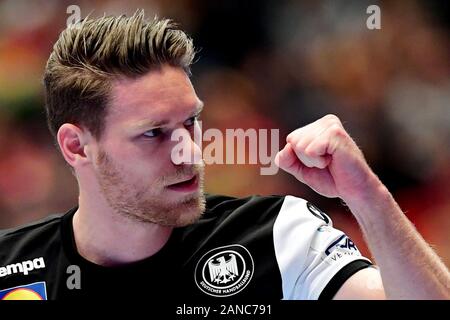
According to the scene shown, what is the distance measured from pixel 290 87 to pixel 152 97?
594mm

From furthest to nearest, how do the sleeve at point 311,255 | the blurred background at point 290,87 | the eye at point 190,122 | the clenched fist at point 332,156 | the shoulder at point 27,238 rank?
the blurred background at point 290,87 < the shoulder at point 27,238 < the eye at point 190,122 < the sleeve at point 311,255 < the clenched fist at point 332,156

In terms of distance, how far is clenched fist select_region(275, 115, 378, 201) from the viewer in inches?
50.8

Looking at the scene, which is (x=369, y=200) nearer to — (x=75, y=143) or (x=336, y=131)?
(x=336, y=131)

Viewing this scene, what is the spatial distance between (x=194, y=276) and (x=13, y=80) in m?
0.92

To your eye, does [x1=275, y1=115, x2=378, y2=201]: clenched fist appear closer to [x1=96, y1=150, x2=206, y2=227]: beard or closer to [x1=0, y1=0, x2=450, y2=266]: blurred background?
[x1=96, y1=150, x2=206, y2=227]: beard

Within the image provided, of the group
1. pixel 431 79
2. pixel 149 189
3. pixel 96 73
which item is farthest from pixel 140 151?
pixel 431 79

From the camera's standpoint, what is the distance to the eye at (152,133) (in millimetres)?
1713

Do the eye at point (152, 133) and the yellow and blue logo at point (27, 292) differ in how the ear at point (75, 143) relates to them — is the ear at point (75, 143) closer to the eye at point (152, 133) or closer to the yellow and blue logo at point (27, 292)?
the eye at point (152, 133)

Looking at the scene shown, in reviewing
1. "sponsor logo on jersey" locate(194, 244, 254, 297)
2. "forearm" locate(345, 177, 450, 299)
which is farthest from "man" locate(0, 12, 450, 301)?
"forearm" locate(345, 177, 450, 299)

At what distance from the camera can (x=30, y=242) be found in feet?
6.18

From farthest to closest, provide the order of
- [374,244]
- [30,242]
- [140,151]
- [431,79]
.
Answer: [431,79], [30,242], [140,151], [374,244]

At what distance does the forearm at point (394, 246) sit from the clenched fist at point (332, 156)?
0.03 meters

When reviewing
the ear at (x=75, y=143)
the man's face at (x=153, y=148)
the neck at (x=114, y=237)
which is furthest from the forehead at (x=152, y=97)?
the neck at (x=114, y=237)
